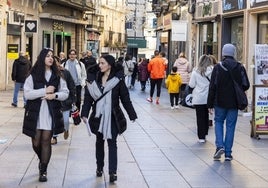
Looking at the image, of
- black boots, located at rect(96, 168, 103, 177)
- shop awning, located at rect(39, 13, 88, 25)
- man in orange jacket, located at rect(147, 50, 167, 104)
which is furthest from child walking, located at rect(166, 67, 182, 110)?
shop awning, located at rect(39, 13, 88, 25)

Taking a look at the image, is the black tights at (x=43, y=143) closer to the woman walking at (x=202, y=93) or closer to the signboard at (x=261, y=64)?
the woman walking at (x=202, y=93)

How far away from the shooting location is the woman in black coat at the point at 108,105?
8469mm

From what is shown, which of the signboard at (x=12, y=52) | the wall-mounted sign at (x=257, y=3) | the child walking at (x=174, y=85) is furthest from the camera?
the signboard at (x=12, y=52)

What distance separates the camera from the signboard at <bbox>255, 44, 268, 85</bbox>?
13.4 m

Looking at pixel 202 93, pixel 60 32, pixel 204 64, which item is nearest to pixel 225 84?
pixel 202 93

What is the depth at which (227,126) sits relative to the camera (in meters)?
10.4

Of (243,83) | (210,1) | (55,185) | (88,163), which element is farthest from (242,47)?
(55,185)

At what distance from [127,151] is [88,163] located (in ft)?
4.79

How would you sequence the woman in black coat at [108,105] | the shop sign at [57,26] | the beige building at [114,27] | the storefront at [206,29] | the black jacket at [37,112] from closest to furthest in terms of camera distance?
the black jacket at [37,112], the woman in black coat at [108,105], the storefront at [206,29], the shop sign at [57,26], the beige building at [114,27]

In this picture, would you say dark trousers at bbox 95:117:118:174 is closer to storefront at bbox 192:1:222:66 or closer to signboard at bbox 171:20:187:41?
storefront at bbox 192:1:222:66

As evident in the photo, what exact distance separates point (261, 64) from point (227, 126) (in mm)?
3577

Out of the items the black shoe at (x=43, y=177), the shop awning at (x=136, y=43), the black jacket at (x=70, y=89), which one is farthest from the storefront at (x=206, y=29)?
the shop awning at (x=136, y=43)

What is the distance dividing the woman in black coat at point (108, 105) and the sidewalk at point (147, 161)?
1.74 ft

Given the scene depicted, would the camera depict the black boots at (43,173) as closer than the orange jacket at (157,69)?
Yes
